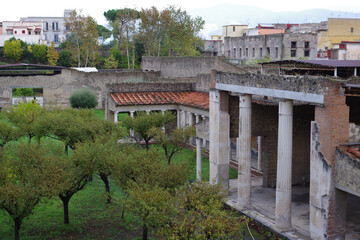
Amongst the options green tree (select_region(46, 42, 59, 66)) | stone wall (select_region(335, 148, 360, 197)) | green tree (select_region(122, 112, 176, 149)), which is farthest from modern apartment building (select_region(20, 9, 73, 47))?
stone wall (select_region(335, 148, 360, 197))

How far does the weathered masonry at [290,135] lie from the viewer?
52.5 ft

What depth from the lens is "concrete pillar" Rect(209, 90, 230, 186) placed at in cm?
2330

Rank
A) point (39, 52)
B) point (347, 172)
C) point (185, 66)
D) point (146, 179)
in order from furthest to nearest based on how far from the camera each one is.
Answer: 1. point (39, 52)
2. point (185, 66)
3. point (146, 179)
4. point (347, 172)

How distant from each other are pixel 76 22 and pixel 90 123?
1571 inches

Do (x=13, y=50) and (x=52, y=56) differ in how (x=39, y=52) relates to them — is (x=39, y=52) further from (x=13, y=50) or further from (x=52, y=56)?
(x=13, y=50)

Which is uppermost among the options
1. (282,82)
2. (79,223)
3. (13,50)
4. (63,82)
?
(13,50)

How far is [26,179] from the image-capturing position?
18172 millimetres

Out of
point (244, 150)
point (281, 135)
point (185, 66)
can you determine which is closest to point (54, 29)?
point (185, 66)

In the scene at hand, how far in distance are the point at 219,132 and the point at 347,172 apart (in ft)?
27.8

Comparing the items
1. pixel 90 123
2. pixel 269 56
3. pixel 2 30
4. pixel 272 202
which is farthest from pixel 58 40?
pixel 272 202

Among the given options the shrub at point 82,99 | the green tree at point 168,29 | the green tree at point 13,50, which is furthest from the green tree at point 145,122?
the green tree at point 13,50

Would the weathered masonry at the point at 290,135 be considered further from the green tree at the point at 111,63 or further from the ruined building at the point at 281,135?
the green tree at the point at 111,63

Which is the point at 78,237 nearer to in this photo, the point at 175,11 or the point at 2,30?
the point at 175,11

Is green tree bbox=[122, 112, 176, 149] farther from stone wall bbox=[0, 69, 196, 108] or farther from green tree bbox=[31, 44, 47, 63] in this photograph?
green tree bbox=[31, 44, 47, 63]
